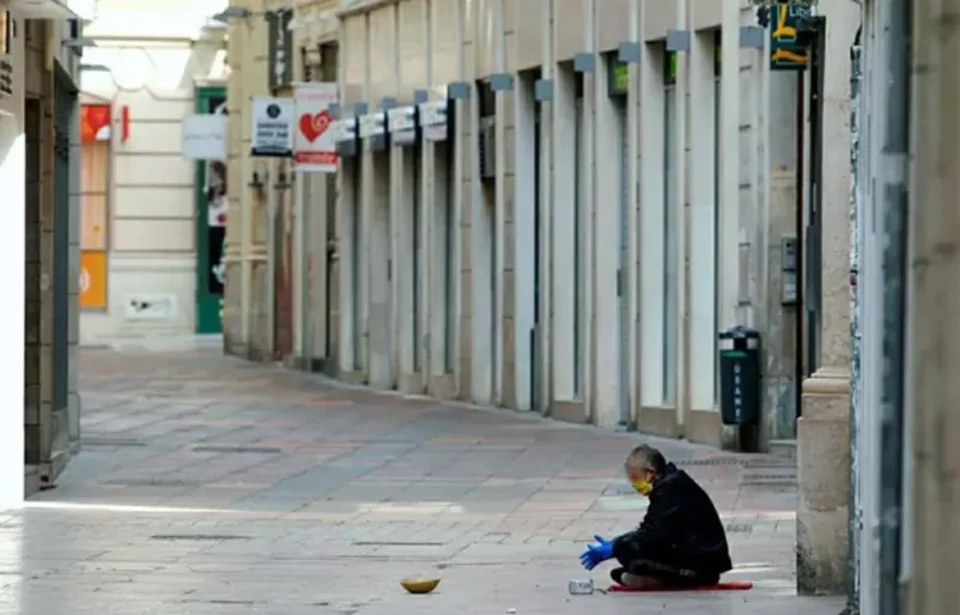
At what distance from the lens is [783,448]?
2608 cm

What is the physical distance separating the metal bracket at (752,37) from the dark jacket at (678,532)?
11.6 meters

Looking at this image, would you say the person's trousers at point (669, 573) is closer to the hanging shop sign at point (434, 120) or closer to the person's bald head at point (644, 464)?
the person's bald head at point (644, 464)

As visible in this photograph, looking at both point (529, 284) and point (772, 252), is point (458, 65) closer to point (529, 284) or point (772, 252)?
point (529, 284)

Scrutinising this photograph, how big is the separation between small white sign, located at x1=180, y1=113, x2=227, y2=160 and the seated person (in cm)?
3807

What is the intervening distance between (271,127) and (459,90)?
29.4 ft

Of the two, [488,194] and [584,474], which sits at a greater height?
[488,194]

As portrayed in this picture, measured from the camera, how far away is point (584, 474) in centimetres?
2439

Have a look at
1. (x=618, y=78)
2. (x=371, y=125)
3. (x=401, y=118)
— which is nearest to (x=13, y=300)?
(x=618, y=78)

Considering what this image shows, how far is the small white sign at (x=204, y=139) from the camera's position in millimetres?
53000

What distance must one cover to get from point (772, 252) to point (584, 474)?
3.37m

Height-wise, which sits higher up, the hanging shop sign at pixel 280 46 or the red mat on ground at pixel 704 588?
the hanging shop sign at pixel 280 46

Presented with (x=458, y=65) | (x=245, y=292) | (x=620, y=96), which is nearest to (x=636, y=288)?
(x=620, y=96)

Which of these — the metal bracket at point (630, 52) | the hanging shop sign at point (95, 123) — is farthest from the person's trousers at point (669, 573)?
the hanging shop sign at point (95, 123)

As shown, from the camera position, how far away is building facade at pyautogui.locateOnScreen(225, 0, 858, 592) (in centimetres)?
2581
